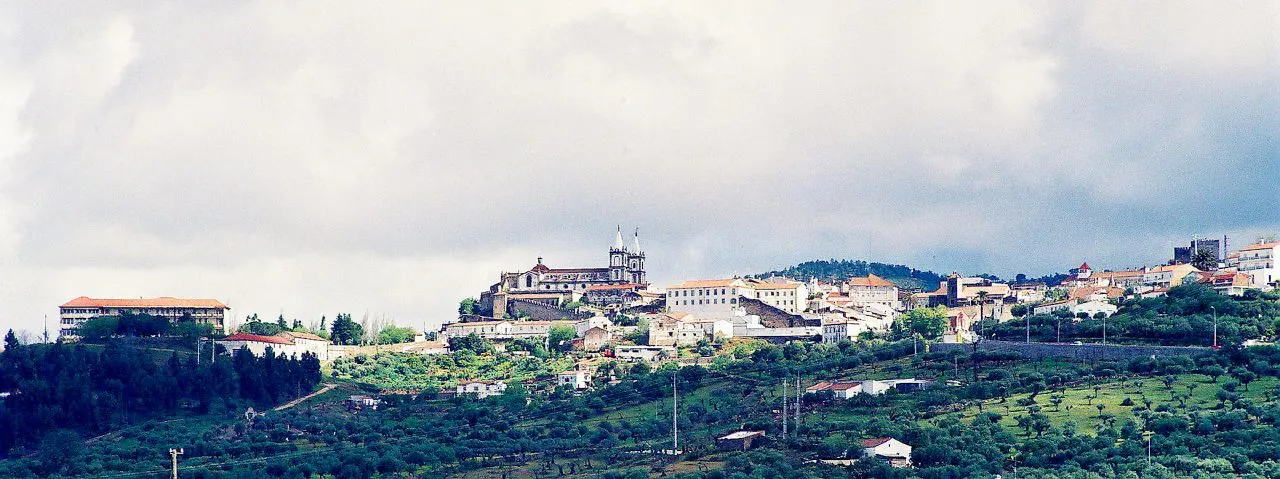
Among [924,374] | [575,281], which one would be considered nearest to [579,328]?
[575,281]

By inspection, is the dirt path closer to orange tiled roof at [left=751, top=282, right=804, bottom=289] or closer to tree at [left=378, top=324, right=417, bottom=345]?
tree at [left=378, top=324, right=417, bottom=345]

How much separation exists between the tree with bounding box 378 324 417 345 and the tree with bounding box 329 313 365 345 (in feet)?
5.42

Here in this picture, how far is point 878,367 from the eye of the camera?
340ft

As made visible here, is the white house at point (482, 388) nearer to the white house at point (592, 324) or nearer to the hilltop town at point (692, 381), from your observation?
the hilltop town at point (692, 381)

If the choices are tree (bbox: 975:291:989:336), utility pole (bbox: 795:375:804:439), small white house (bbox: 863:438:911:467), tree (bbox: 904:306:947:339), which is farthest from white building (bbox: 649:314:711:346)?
small white house (bbox: 863:438:911:467)

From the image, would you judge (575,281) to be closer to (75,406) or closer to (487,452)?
(75,406)

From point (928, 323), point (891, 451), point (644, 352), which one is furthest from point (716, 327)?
point (891, 451)

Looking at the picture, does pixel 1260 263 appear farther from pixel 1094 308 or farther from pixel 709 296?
pixel 709 296

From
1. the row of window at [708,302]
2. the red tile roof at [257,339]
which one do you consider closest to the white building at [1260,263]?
the row of window at [708,302]

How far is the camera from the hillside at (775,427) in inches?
2926

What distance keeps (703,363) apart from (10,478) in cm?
4079

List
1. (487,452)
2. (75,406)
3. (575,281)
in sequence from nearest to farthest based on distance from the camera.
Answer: (487,452) < (75,406) < (575,281)

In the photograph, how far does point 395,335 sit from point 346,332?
387 cm

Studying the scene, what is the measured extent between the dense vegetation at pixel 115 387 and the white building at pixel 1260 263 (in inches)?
2249
